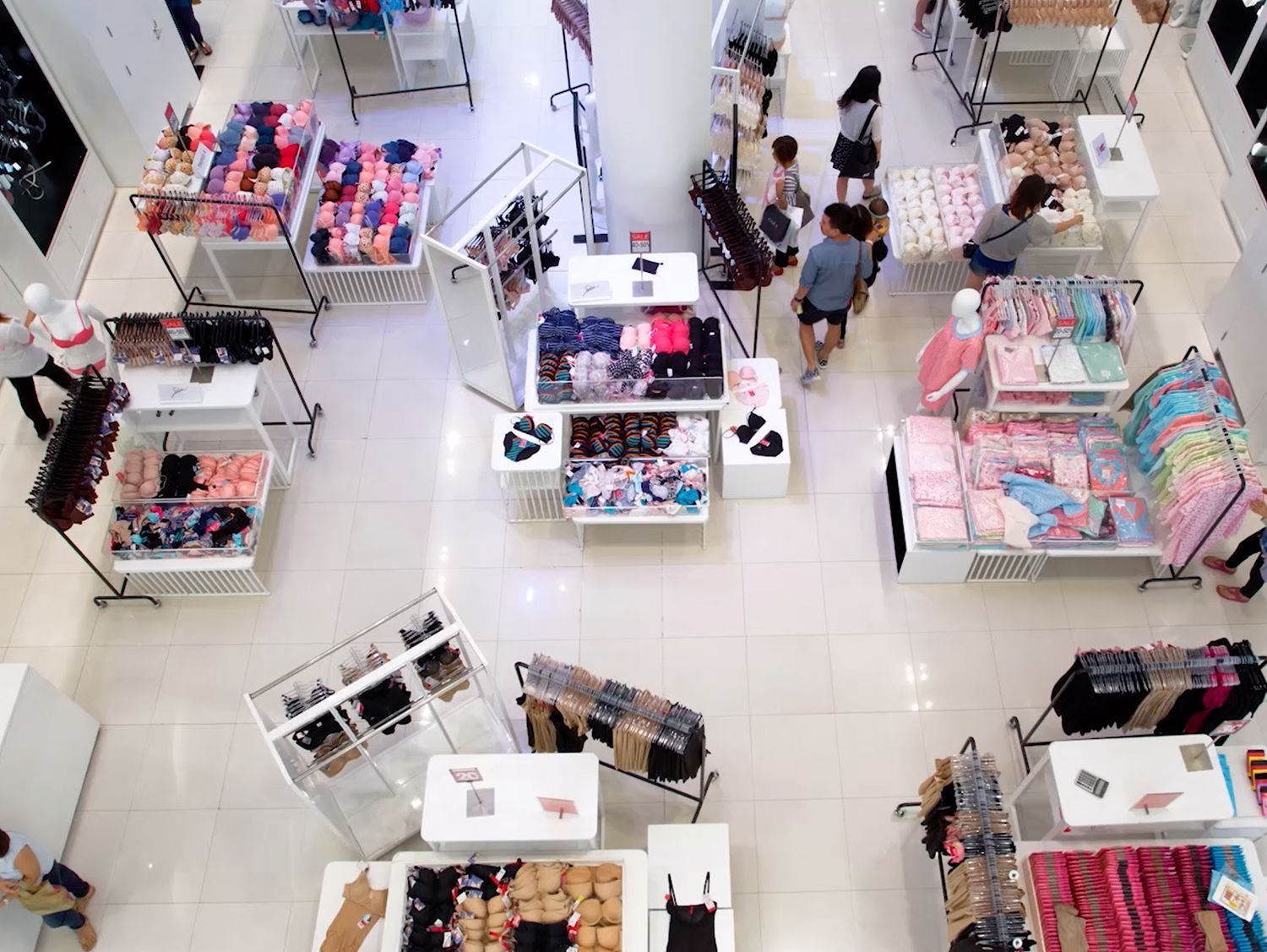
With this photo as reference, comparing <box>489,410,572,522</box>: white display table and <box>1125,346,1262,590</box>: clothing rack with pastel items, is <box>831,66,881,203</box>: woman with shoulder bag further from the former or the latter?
<box>489,410,572,522</box>: white display table

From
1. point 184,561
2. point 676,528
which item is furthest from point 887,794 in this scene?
point 184,561

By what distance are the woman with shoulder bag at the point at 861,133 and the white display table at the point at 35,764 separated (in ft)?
25.8

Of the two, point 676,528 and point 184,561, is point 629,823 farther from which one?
point 184,561

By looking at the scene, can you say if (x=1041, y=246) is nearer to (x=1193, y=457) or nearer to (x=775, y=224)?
(x=775, y=224)

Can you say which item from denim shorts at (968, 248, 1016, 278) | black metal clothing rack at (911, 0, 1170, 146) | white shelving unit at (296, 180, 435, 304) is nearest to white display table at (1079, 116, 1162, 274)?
denim shorts at (968, 248, 1016, 278)

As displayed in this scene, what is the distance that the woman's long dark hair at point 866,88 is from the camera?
9664 millimetres

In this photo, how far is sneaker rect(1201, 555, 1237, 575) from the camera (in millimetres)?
8430

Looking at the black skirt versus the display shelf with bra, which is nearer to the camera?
the display shelf with bra

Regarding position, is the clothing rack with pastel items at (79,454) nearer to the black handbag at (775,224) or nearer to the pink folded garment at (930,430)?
the black handbag at (775,224)

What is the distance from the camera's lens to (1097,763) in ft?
21.3

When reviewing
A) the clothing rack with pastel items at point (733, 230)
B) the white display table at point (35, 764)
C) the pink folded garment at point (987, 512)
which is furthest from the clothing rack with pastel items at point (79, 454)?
the pink folded garment at point (987, 512)

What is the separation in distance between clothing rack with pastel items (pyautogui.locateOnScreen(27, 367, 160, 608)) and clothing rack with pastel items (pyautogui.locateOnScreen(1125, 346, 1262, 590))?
7725 millimetres

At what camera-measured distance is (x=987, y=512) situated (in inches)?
322

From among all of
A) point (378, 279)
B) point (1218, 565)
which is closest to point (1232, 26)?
point (1218, 565)
